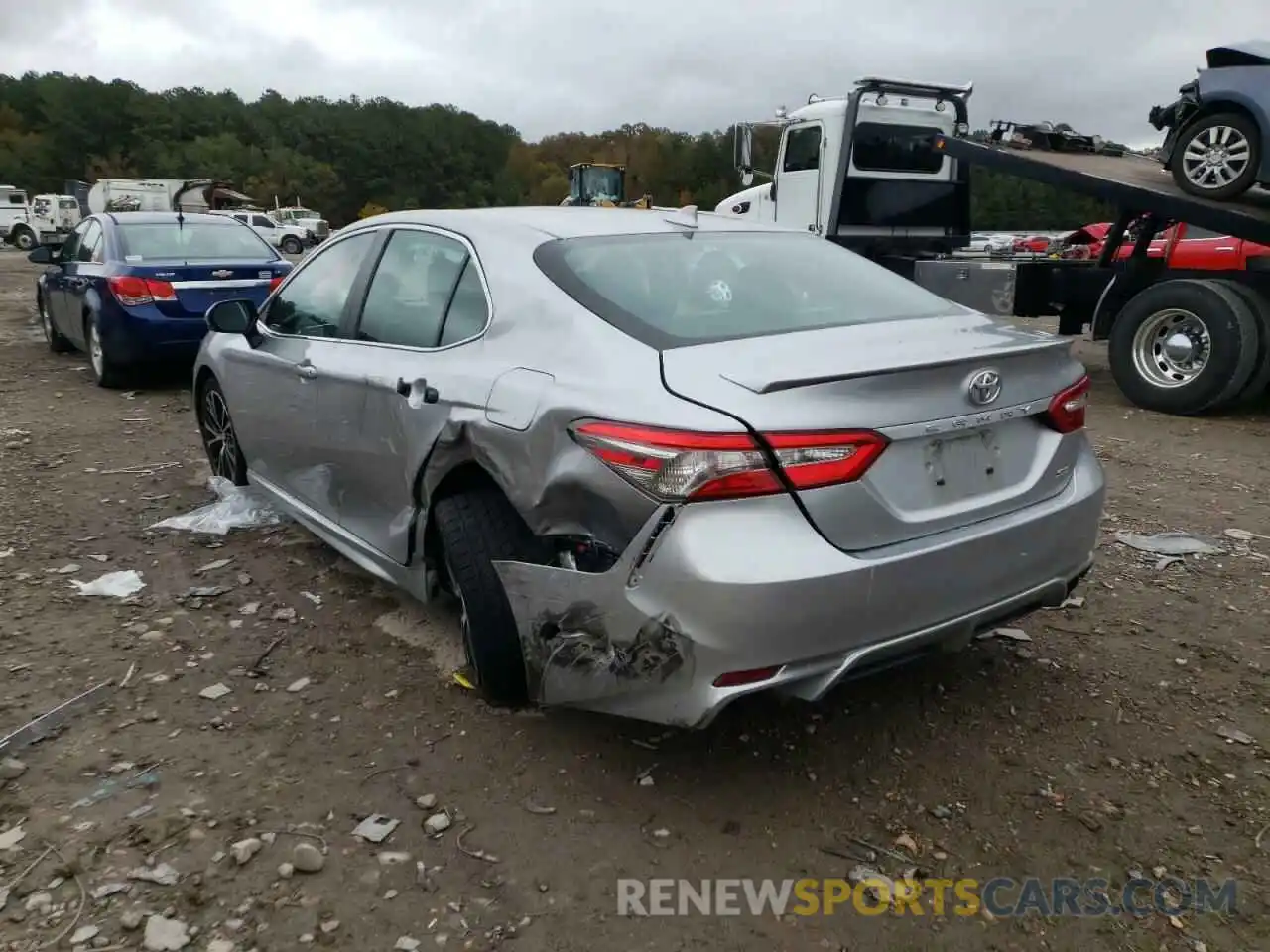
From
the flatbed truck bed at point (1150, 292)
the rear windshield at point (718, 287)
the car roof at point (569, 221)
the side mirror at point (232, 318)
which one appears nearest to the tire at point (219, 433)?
the side mirror at point (232, 318)

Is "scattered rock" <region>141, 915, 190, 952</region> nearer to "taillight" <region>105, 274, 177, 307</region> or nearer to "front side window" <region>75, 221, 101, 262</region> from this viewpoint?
"taillight" <region>105, 274, 177, 307</region>

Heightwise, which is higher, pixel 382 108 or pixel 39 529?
pixel 382 108

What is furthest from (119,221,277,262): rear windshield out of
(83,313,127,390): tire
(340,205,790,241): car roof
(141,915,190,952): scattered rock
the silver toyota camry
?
(141,915,190,952): scattered rock

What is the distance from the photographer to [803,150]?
11.9 meters

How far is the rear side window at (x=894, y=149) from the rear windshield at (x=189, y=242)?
6573 mm

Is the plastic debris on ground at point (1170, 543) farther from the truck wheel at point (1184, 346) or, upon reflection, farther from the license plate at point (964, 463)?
the truck wheel at point (1184, 346)

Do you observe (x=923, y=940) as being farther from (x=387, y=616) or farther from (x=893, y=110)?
(x=893, y=110)

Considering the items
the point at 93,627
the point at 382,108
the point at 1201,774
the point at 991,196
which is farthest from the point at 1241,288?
the point at 382,108

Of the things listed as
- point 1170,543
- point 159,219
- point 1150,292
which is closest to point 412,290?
point 1170,543

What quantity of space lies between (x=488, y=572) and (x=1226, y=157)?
24.2 ft

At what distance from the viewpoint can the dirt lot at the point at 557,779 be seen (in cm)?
234

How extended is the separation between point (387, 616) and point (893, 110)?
31.8 feet

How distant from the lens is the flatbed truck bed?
7.75 meters

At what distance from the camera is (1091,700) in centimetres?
331
